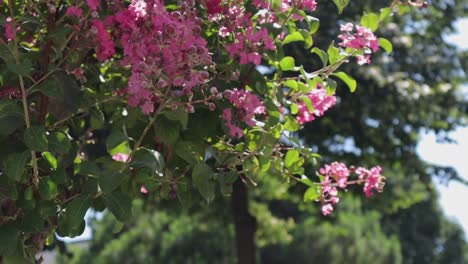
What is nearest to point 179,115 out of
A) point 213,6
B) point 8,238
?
point 213,6

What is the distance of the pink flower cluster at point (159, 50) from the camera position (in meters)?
2.46

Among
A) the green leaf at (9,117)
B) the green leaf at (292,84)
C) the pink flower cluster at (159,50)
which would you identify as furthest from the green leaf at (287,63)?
the green leaf at (9,117)

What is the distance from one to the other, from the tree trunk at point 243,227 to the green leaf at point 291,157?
5.69 m

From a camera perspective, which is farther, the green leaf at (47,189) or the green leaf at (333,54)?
the green leaf at (333,54)

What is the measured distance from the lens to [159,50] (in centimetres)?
248

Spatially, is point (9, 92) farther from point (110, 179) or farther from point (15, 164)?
point (110, 179)

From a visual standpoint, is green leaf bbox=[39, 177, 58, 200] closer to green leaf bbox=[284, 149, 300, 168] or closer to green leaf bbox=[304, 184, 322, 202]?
green leaf bbox=[284, 149, 300, 168]

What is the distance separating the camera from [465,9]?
916 centimetres

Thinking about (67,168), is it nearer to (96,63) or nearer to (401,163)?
(96,63)

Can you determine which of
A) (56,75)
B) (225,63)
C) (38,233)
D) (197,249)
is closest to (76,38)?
(56,75)

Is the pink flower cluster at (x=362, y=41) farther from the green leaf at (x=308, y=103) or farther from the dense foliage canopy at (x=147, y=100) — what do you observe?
the green leaf at (x=308, y=103)

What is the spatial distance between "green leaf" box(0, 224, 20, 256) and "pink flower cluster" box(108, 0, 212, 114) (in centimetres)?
60

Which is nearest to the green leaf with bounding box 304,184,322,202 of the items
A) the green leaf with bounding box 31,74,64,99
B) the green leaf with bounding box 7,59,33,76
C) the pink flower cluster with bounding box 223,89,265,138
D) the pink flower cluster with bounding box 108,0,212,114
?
the pink flower cluster with bounding box 223,89,265,138

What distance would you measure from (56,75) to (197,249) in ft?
70.3
